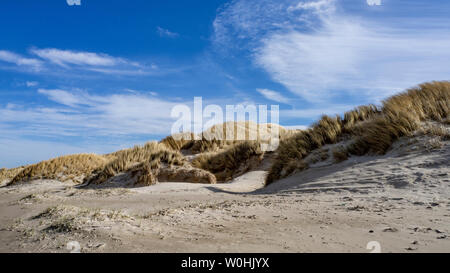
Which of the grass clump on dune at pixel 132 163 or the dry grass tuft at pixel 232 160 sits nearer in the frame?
the grass clump on dune at pixel 132 163

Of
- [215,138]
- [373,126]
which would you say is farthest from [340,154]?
[215,138]

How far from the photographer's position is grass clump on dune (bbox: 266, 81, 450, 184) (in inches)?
344

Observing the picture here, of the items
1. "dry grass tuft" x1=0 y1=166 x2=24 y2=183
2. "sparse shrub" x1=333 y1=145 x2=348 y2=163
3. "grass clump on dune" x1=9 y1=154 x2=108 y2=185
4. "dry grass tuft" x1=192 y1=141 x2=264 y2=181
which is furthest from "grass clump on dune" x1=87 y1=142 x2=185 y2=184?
"dry grass tuft" x1=0 y1=166 x2=24 y2=183

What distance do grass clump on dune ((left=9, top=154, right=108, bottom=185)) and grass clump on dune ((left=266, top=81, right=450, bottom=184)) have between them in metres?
9.77

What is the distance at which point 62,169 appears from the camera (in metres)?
15.6

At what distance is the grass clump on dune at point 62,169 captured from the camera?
1528cm

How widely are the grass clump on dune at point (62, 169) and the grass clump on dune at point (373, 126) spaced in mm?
9766

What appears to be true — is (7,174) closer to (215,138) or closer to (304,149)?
(215,138)

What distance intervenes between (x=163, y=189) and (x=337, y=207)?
5.68 m

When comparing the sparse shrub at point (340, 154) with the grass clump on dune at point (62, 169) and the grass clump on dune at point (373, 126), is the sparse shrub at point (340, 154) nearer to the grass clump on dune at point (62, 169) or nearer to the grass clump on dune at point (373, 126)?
the grass clump on dune at point (373, 126)

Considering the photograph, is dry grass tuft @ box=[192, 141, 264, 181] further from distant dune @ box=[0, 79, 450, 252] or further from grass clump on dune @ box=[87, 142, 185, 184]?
grass clump on dune @ box=[87, 142, 185, 184]

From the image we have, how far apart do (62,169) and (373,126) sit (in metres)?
13.6

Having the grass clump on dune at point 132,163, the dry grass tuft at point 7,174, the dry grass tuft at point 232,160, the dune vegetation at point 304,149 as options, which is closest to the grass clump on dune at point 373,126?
the dune vegetation at point 304,149

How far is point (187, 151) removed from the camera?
20703 mm
